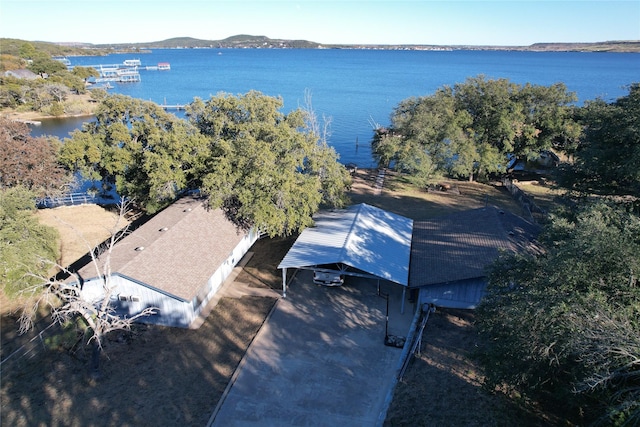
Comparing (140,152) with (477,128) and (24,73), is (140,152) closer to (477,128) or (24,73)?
(477,128)

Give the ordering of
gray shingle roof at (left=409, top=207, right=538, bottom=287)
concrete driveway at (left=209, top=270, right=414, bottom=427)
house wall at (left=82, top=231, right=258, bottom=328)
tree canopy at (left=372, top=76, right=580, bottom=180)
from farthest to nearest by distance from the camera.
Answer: tree canopy at (left=372, top=76, right=580, bottom=180) < gray shingle roof at (left=409, top=207, right=538, bottom=287) < house wall at (left=82, top=231, right=258, bottom=328) < concrete driveway at (left=209, top=270, right=414, bottom=427)

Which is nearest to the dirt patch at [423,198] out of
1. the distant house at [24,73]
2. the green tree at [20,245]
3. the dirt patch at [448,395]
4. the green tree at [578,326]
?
the dirt patch at [448,395]

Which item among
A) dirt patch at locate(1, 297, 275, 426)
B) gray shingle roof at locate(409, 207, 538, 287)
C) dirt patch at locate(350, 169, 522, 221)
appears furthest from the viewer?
dirt patch at locate(350, 169, 522, 221)

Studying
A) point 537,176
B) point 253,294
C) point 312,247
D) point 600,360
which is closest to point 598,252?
point 600,360

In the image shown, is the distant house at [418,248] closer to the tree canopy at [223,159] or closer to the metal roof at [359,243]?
the metal roof at [359,243]

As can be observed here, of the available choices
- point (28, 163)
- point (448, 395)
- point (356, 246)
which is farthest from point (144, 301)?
point (28, 163)

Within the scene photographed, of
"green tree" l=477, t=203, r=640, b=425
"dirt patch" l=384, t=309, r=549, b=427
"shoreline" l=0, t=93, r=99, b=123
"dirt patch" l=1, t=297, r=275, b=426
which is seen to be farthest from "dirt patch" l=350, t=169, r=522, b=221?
"shoreline" l=0, t=93, r=99, b=123

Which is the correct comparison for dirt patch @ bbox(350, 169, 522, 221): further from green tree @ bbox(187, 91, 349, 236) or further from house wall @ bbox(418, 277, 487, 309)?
house wall @ bbox(418, 277, 487, 309)
